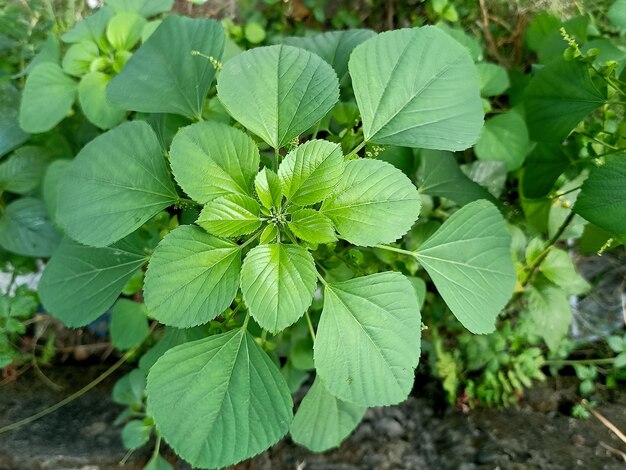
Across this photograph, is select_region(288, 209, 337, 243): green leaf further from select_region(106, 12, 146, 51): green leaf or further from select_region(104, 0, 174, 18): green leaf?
select_region(104, 0, 174, 18): green leaf

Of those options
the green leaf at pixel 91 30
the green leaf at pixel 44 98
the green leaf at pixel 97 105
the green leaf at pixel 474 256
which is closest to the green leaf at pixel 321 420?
the green leaf at pixel 474 256

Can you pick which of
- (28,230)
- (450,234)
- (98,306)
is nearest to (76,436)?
(28,230)

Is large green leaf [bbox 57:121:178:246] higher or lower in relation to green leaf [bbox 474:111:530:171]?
higher

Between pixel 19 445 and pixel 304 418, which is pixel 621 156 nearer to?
pixel 304 418

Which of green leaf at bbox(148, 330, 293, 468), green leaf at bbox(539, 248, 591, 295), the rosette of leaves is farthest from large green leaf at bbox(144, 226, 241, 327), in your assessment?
green leaf at bbox(539, 248, 591, 295)

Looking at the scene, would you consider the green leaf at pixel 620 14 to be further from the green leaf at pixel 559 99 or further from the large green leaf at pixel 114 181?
the large green leaf at pixel 114 181

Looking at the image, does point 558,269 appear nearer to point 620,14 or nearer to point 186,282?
point 620,14

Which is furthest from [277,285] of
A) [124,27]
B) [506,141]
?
[506,141]
